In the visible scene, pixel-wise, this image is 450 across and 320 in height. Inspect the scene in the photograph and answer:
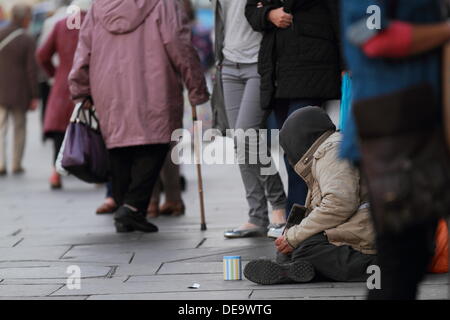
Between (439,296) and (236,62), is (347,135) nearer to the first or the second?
(439,296)

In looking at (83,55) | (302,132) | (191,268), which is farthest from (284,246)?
(83,55)

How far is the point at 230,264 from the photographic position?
20.1 feet

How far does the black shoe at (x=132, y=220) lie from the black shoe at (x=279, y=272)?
2.48 meters

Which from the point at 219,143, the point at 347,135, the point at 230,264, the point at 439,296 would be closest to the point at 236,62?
the point at 230,264

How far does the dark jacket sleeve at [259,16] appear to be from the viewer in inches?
292

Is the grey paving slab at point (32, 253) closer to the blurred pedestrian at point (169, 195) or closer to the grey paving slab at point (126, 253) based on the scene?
the grey paving slab at point (126, 253)

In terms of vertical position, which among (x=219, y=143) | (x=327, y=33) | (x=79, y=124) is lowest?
(x=219, y=143)

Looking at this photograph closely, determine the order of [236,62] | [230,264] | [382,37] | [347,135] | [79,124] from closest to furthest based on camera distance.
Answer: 1. [382,37]
2. [347,135]
3. [230,264]
4. [236,62]
5. [79,124]

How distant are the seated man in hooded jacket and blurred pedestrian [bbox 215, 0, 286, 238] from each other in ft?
5.35

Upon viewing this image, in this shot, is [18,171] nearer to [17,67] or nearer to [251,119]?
[17,67]

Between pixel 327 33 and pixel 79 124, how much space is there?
7.31ft

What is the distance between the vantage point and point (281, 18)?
730 cm

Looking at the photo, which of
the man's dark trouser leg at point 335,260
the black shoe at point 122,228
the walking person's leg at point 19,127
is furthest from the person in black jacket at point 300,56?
the walking person's leg at point 19,127

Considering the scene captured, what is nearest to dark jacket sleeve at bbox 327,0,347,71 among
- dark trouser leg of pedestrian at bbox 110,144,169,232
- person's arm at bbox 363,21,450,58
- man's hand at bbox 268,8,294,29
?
man's hand at bbox 268,8,294,29
